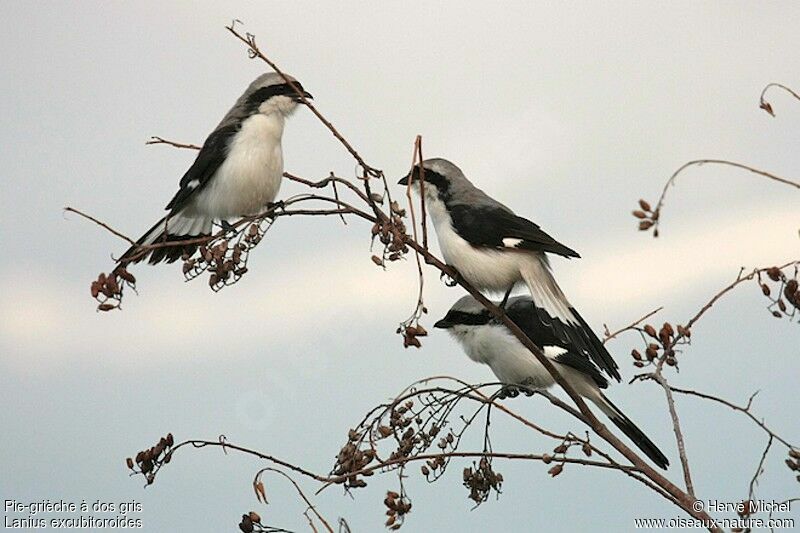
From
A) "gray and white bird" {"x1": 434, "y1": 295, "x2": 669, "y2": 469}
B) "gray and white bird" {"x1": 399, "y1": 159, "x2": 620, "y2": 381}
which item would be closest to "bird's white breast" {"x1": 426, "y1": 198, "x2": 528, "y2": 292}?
"gray and white bird" {"x1": 399, "y1": 159, "x2": 620, "y2": 381}

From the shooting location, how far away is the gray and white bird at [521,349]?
5.13 metres

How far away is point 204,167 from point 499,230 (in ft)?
5.55

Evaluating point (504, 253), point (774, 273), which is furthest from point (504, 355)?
point (774, 273)

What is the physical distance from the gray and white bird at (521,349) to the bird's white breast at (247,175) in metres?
1.25

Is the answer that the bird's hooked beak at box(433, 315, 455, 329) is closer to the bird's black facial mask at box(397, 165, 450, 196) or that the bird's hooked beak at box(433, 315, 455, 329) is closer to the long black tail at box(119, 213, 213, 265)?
the bird's black facial mask at box(397, 165, 450, 196)

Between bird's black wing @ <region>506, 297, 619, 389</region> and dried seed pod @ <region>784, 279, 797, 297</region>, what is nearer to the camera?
dried seed pod @ <region>784, 279, 797, 297</region>

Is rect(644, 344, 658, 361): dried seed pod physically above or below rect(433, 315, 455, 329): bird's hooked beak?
below

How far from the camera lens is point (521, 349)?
17.2 feet

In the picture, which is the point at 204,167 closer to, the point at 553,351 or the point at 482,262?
the point at 482,262

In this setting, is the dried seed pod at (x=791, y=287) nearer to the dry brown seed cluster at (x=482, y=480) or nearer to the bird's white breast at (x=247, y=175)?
the dry brown seed cluster at (x=482, y=480)

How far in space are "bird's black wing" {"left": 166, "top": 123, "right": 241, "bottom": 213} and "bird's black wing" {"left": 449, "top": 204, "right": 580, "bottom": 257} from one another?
4.46 ft

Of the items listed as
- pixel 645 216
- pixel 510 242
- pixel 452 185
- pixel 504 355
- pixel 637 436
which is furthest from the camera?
pixel 504 355

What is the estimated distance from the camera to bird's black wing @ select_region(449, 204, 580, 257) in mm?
4273

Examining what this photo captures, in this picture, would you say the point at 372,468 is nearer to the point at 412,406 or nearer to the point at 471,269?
the point at 412,406
